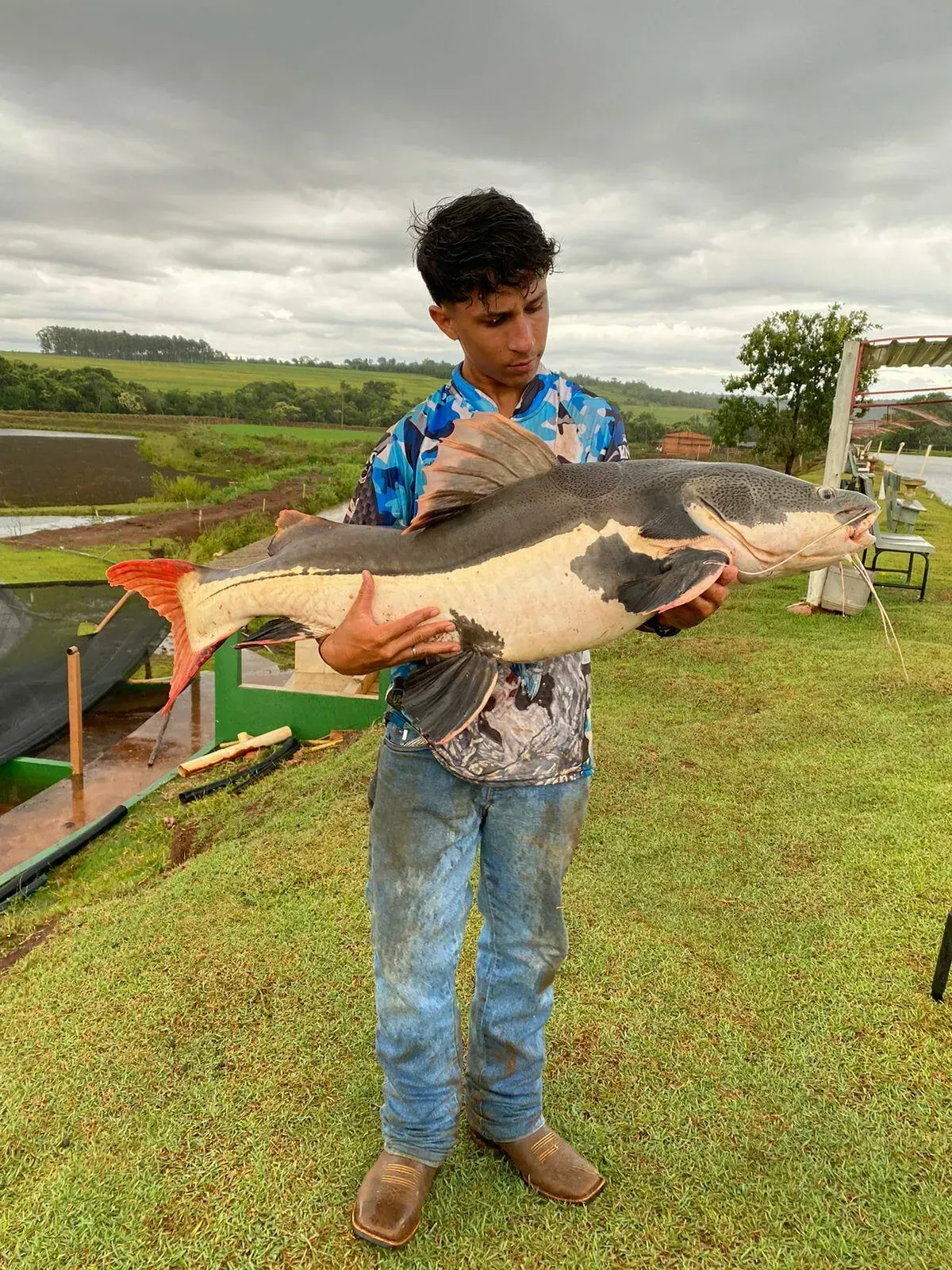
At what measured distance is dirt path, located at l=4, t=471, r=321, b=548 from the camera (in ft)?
101

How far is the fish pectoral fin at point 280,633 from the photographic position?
87.6 inches

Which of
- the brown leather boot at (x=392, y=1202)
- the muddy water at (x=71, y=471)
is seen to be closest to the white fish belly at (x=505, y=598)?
the brown leather boot at (x=392, y=1202)

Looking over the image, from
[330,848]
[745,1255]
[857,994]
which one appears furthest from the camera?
[330,848]

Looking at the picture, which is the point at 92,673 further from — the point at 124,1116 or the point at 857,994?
the point at 857,994

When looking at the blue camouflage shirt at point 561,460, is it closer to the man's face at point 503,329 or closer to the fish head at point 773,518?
the man's face at point 503,329

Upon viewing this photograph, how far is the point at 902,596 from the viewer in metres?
12.0

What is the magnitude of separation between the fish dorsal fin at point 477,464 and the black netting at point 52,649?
883 cm

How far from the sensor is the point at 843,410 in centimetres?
1019

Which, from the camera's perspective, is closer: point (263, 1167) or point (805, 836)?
point (263, 1167)

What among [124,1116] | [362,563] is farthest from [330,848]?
[362,563]

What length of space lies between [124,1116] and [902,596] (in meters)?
12.3

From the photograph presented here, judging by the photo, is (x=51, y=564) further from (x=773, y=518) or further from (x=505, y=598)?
(x=773, y=518)

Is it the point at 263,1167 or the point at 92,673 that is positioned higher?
the point at 263,1167

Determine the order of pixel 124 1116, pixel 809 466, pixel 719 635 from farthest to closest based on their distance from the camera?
pixel 809 466, pixel 719 635, pixel 124 1116
